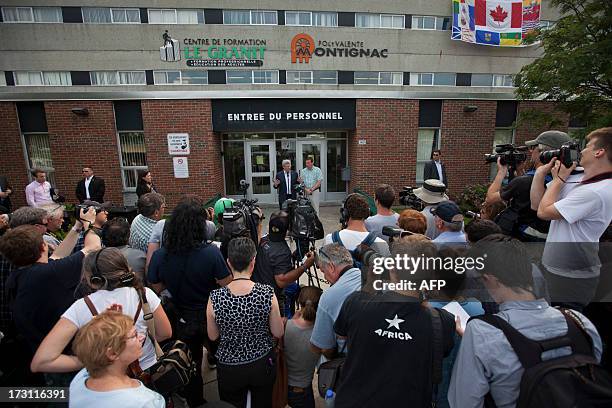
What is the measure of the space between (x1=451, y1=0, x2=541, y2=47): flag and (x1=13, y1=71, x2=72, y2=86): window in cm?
1331

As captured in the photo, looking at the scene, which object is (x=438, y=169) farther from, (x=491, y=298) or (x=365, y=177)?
(x=491, y=298)

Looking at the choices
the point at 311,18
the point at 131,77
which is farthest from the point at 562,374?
the point at 131,77

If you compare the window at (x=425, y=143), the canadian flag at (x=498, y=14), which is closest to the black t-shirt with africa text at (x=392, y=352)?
the window at (x=425, y=143)

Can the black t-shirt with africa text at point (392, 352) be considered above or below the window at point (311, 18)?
below

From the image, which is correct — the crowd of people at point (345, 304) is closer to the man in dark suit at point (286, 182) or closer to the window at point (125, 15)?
the man in dark suit at point (286, 182)

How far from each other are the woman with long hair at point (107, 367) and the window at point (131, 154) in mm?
9783

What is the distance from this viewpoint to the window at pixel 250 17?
34.0 feet

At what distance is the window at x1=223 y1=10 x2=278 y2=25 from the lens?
10.4 meters

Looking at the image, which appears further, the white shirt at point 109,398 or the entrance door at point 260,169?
the entrance door at point 260,169

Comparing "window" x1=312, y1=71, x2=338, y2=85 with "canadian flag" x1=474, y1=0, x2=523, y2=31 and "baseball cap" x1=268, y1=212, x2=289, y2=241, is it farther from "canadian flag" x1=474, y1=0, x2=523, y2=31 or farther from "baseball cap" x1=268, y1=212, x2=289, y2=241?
"baseball cap" x1=268, y1=212, x2=289, y2=241

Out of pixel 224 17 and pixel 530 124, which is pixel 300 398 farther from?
pixel 530 124

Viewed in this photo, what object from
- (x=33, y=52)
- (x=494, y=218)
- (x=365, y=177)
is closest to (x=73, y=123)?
(x=33, y=52)

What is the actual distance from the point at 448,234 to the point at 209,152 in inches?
342

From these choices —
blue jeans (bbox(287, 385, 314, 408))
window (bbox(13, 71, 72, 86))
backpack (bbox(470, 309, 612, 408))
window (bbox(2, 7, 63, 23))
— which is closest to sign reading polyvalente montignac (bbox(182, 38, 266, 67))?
window (bbox(13, 71, 72, 86))
